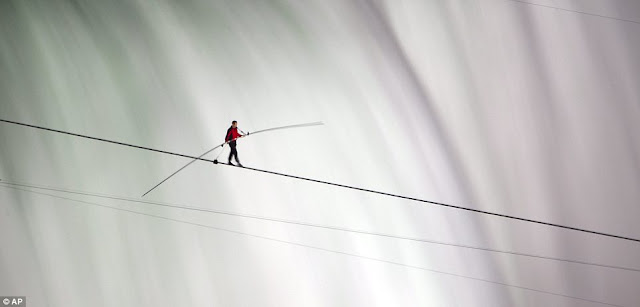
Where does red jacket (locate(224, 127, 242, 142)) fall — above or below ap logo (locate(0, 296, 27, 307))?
above

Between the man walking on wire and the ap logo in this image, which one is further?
the man walking on wire

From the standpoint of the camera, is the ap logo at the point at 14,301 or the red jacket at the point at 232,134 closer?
the ap logo at the point at 14,301

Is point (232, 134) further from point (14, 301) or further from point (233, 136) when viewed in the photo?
point (14, 301)

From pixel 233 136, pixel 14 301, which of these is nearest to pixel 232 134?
pixel 233 136

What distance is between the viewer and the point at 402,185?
388cm

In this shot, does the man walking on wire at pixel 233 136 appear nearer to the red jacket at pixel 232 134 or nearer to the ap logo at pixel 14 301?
the red jacket at pixel 232 134

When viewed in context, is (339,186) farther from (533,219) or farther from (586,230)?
(586,230)

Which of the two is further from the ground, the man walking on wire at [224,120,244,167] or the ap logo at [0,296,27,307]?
the man walking on wire at [224,120,244,167]

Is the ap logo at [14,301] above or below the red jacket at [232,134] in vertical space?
below

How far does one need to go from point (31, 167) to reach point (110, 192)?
1.63 ft

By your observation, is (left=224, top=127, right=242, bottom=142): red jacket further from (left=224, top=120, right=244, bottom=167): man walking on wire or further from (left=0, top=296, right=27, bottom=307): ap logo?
(left=0, top=296, right=27, bottom=307): ap logo

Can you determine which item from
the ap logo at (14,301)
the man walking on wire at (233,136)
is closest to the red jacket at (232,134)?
the man walking on wire at (233,136)

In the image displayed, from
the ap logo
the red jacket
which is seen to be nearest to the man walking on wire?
the red jacket

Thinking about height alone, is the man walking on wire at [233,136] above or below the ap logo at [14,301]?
above
